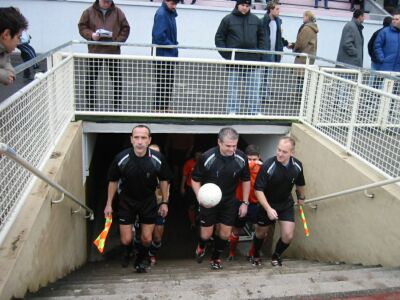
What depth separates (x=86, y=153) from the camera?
6910 mm

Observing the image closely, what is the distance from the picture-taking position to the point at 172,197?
32.4 ft

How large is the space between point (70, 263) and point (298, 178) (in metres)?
3.23

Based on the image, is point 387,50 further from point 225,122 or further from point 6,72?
point 6,72

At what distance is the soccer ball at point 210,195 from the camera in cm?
474

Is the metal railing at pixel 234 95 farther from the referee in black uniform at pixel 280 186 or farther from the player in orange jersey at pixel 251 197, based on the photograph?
the player in orange jersey at pixel 251 197

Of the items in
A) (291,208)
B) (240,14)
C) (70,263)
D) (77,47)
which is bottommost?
(70,263)

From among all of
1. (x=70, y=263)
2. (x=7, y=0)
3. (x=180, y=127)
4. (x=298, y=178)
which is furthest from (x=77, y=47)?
(x=298, y=178)

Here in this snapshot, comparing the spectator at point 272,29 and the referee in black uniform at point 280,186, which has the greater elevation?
the spectator at point 272,29

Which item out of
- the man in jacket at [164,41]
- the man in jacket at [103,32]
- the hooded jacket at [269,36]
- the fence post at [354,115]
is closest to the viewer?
the fence post at [354,115]

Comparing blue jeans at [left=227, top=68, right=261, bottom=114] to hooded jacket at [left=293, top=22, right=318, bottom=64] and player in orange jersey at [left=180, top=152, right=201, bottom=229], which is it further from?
hooded jacket at [left=293, top=22, right=318, bottom=64]

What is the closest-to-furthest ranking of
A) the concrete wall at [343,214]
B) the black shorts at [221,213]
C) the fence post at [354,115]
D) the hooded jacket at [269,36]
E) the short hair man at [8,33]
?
the short hair man at [8,33], the concrete wall at [343,214], the black shorts at [221,213], the fence post at [354,115], the hooded jacket at [269,36]

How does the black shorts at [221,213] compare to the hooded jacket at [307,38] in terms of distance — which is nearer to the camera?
the black shorts at [221,213]

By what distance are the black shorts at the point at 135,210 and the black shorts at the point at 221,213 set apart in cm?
61

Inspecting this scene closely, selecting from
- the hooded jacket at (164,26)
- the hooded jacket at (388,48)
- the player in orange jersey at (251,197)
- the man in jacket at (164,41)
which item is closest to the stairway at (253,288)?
the player in orange jersey at (251,197)
